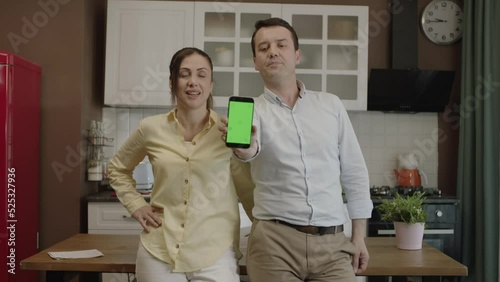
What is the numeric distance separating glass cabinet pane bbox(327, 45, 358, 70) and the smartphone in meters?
2.27

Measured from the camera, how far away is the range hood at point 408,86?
3.80 meters

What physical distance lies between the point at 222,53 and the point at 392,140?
4.94 feet

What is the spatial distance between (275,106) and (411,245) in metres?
0.77

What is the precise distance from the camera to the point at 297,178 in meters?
1.61

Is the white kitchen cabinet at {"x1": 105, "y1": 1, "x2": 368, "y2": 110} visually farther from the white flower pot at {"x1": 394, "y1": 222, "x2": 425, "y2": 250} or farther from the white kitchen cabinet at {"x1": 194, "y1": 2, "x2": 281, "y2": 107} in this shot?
the white flower pot at {"x1": 394, "y1": 222, "x2": 425, "y2": 250}

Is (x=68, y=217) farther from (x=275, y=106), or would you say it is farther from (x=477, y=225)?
(x=477, y=225)

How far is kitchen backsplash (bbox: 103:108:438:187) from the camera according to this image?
13.4 feet

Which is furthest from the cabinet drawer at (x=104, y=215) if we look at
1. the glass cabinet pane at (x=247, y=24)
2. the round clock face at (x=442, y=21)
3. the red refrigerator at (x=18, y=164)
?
the round clock face at (x=442, y=21)

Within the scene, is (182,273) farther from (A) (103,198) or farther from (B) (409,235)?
(A) (103,198)

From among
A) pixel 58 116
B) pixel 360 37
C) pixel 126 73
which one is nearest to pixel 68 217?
pixel 58 116

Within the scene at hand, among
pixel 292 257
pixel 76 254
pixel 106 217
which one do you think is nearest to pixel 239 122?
pixel 292 257

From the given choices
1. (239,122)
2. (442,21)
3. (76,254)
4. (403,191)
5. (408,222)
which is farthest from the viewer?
(442,21)

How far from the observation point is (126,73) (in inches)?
142

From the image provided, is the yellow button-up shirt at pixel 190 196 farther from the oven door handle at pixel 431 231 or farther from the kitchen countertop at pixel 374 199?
the oven door handle at pixel 431 231
